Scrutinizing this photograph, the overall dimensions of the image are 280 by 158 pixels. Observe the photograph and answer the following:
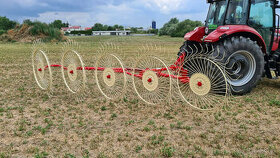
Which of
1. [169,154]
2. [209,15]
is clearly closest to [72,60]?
[169,154]

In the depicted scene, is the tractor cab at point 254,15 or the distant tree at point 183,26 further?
the distant tree at point 183,26

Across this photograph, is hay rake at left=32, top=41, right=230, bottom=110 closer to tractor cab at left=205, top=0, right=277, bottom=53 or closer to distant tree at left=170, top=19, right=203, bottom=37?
tractor cab at left=205, top=0, right=277, bottom=53

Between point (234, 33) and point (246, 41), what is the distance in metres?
0.36

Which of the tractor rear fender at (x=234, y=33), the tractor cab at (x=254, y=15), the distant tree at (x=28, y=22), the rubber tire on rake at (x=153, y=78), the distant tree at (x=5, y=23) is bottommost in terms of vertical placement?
the rubber tire on rake at (x=153, y=78)

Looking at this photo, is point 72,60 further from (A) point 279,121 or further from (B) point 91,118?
(A) point 279,121

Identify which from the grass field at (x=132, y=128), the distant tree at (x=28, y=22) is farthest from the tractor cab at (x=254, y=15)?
the distant tree at (x=28, y=22)

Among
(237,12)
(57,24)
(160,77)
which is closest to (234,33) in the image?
(237,12)

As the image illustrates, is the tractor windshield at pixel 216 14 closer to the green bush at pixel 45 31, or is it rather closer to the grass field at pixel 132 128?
the grass field at pixel 132 128

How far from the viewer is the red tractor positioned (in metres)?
5.20

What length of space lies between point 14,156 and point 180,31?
2082 inches

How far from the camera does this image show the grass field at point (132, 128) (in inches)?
119

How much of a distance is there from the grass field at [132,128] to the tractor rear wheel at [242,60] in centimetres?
33

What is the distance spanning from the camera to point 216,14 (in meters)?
6.46

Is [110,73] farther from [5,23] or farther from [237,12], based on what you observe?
[5,23]
